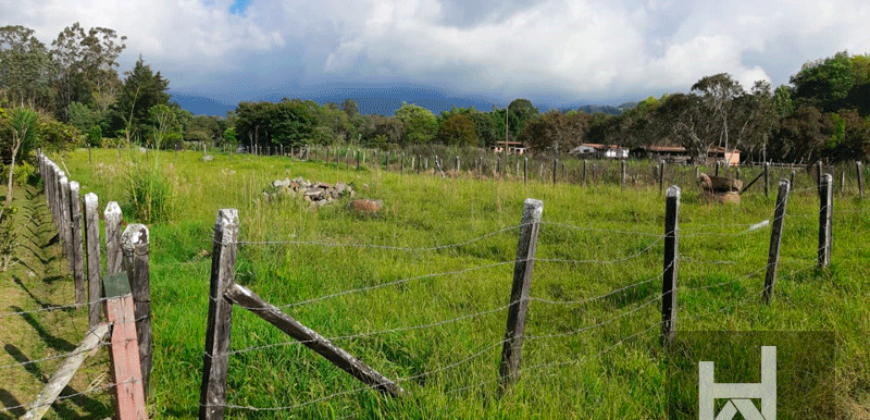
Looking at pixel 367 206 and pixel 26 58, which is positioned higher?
pixel 26 58

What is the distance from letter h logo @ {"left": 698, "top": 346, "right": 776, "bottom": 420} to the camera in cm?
301

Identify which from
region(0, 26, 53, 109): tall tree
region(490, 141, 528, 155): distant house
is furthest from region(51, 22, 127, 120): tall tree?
region(490, 141, 528, 155): distant house

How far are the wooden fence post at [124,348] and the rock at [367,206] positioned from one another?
7105mm

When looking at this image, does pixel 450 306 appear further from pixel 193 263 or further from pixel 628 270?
pixel 193 263

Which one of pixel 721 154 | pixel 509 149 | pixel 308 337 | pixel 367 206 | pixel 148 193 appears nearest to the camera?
pixel 308 337

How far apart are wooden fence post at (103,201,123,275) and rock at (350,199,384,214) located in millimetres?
6428

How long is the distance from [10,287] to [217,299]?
4.89 metres

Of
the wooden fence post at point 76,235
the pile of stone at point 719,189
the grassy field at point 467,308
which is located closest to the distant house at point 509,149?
the grassy field at point 467,308

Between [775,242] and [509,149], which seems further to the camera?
[509,149]

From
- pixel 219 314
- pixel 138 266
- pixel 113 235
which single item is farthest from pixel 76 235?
pixel 219 314

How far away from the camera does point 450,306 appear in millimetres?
4855

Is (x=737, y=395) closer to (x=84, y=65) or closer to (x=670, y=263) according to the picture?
(x=670, y=263)

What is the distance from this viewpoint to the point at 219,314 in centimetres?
227

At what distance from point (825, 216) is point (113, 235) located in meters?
6.16
